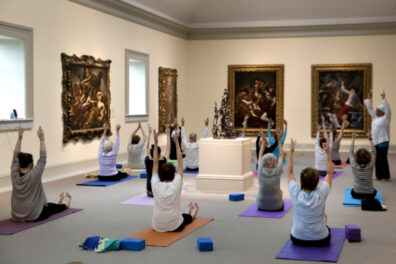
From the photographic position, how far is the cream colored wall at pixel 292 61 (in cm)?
2617

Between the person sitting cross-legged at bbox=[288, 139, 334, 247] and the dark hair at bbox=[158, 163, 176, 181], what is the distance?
1969 mm

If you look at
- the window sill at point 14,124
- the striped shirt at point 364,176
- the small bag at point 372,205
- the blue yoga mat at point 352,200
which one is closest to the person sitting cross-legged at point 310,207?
the small bag at point 372,205

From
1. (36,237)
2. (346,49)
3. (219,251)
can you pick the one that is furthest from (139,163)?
(346,49)

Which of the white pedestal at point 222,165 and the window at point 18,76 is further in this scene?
the window at point 18,76

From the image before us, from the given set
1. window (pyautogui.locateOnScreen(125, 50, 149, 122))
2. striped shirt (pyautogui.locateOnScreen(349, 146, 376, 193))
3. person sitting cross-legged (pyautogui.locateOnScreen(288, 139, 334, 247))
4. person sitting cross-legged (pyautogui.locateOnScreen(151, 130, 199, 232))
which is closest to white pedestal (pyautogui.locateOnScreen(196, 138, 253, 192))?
striped shirt (pyautogui.locateOnScreen(349, 146, 376, 193))

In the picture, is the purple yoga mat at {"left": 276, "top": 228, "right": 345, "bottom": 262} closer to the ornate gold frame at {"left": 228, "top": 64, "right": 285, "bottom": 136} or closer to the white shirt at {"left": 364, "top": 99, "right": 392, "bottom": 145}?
the white shirt at {"left": 364, "top": 99, "right": 392, "bottom": 145}

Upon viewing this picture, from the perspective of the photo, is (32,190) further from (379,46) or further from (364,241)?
(379,46)

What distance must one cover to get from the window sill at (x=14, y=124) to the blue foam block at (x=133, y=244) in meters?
6.78

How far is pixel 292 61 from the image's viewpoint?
27078 millimetres

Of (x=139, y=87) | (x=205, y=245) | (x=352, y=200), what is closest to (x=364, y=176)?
(x=352, y=200)

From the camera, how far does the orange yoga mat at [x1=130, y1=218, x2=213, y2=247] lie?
28.6ft

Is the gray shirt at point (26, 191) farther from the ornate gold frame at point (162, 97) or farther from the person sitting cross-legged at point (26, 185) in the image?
the ornate gold frame at point (162, 97)

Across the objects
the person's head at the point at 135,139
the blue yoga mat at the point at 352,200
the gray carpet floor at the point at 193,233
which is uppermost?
the person's head at the point at 135,139

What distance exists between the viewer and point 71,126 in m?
17.4
